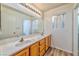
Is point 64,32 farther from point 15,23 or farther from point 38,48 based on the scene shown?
point 15,23

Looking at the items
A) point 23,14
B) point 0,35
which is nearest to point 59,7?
point 23,14

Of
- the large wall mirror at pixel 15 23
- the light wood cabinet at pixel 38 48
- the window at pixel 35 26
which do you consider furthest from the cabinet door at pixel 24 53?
the window at pixel 35 26

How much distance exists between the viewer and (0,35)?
1604 millimetres

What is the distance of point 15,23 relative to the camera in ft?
6.10

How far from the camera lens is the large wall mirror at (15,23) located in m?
1.66

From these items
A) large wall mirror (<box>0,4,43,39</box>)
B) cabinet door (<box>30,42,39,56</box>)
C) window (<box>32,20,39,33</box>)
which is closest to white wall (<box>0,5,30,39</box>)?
large wall mirror (<box>0,4,43,39</box>)

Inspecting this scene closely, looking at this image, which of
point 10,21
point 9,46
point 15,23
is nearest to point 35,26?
point 15,23

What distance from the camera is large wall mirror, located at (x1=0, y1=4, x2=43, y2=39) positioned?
5.45 feet

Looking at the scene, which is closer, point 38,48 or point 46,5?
point 46,5

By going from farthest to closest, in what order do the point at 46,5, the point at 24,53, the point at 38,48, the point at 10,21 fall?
1. the point at 38,48
2. the point at 10,21
3. the point at 46,5
4. the point at 24,53

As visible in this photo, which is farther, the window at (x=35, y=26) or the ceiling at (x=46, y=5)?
the window at (x=35, y=26)

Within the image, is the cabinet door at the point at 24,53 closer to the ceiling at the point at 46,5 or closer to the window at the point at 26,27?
the window at the point at 26,27

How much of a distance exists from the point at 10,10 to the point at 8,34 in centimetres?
41

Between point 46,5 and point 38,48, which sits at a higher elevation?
point 46,5
